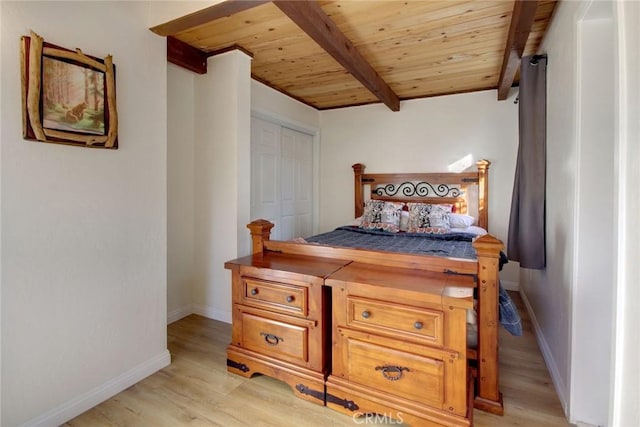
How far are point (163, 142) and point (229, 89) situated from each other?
91 centimetres

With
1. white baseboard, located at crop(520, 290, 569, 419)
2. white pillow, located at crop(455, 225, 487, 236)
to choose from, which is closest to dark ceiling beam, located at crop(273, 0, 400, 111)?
white pillow, located at crop(455, 225, 487, 236)

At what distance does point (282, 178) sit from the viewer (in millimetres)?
3988

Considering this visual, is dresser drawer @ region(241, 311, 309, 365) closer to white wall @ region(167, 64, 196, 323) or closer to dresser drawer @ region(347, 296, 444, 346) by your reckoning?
dresser drawer @ region(347, 296, 444, 346)

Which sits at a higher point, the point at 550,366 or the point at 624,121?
the point at 624,121

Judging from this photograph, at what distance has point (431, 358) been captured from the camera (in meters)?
1.48

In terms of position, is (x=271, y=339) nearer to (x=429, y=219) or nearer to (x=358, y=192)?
(x=429, y=219)

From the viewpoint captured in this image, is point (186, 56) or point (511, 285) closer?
point (186, 56)

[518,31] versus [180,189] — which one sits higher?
[518,31]

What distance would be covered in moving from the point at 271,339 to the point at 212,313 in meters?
1.28

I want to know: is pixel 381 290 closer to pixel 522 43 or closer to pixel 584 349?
pixel 584 349

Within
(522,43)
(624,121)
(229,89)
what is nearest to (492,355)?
(624,121)

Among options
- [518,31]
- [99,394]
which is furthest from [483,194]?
[99,394]

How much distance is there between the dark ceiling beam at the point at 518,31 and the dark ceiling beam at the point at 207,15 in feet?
4.48

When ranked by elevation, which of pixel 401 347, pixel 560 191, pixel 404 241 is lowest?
pixel 401 347
